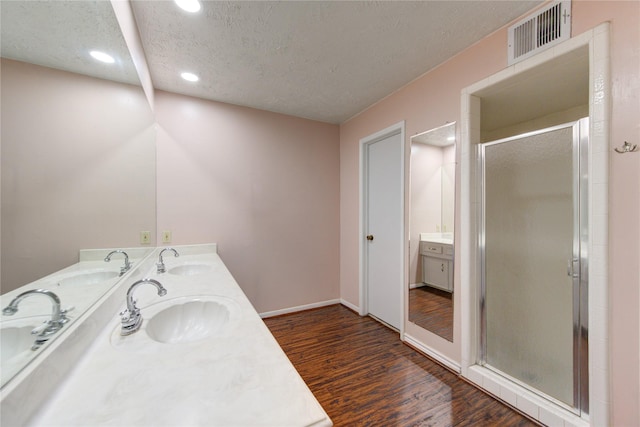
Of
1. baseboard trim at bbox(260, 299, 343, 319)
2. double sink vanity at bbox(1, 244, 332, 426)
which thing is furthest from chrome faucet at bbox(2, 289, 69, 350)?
baseboard trim at bbox(260, 299, 343, 319)

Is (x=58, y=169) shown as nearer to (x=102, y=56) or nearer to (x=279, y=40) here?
(x=102, y=56)

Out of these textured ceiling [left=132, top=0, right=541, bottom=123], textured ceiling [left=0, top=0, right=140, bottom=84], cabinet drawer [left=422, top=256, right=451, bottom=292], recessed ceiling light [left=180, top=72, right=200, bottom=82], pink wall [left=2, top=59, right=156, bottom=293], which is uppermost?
textured ceiling [left=132, top=0, right=541, bottom=123]

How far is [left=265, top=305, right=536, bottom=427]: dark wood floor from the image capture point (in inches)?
57.1

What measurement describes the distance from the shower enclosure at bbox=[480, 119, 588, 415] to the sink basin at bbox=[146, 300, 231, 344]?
186 centimetres

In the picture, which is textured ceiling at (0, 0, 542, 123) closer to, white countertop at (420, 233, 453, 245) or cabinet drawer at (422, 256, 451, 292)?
white countertop at (420, 233, 453, 245)

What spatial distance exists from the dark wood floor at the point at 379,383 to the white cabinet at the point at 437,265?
659mm

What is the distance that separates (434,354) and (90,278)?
2.36 metres

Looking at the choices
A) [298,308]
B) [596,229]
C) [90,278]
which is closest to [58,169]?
[90,278]

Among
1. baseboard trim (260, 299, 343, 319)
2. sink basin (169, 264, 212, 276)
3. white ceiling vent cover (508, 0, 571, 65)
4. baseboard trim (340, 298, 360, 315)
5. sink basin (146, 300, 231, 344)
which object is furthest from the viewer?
baseboard trim (340, 298, 360, 315)

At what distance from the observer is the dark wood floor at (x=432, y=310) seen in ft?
6.34

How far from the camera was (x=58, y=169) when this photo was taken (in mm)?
729

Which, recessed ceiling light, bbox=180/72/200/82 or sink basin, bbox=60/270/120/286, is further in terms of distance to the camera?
recessed ceiling light, bbox=180/72/200/82

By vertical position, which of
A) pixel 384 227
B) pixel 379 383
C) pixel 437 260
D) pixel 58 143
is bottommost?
pixel 379 383

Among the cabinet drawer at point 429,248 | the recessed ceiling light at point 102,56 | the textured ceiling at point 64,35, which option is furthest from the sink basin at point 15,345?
the cabinet drawer at point 429,248
